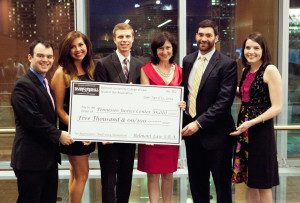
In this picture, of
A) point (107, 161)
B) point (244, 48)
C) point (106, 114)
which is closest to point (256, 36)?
point (244, 48)

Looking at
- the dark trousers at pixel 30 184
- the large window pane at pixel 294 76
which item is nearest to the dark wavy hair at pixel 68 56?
the dark trousers at pixel 30 184

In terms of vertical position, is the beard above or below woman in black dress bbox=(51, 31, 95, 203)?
above

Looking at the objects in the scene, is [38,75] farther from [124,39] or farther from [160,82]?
[160,82]

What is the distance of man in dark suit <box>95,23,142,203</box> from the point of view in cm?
328

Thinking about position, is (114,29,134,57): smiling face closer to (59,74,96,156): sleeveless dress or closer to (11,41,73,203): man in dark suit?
(59,74,96,156): sleeveless dress

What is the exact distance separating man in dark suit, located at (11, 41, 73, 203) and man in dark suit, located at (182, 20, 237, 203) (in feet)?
3.63

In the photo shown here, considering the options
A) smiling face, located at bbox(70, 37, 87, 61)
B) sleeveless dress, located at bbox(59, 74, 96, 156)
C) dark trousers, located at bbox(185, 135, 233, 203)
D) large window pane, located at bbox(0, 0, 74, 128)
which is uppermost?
large window pane, located at bbox(0, 0, 74, 128)

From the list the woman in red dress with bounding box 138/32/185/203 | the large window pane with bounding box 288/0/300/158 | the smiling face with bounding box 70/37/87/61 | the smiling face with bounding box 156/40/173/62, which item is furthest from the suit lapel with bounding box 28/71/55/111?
the large window pane with bounding box 288/0/300/158

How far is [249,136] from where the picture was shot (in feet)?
10.6

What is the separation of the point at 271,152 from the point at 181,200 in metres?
1.23

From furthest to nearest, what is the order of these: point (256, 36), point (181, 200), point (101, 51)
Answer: point (101, 51)
point (181, 200)
point (256, 36)

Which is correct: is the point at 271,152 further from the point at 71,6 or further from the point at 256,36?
the point at 71,6

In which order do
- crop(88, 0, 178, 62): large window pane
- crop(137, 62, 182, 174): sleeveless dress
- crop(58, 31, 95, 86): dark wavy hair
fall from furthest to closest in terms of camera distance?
crop(88, 0, 178, 62): large window pane < crop(137, 62, 182, 174): sleeveless dress < crop(58, 31, 95, 86): dark wavy hair

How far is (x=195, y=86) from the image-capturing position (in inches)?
131
